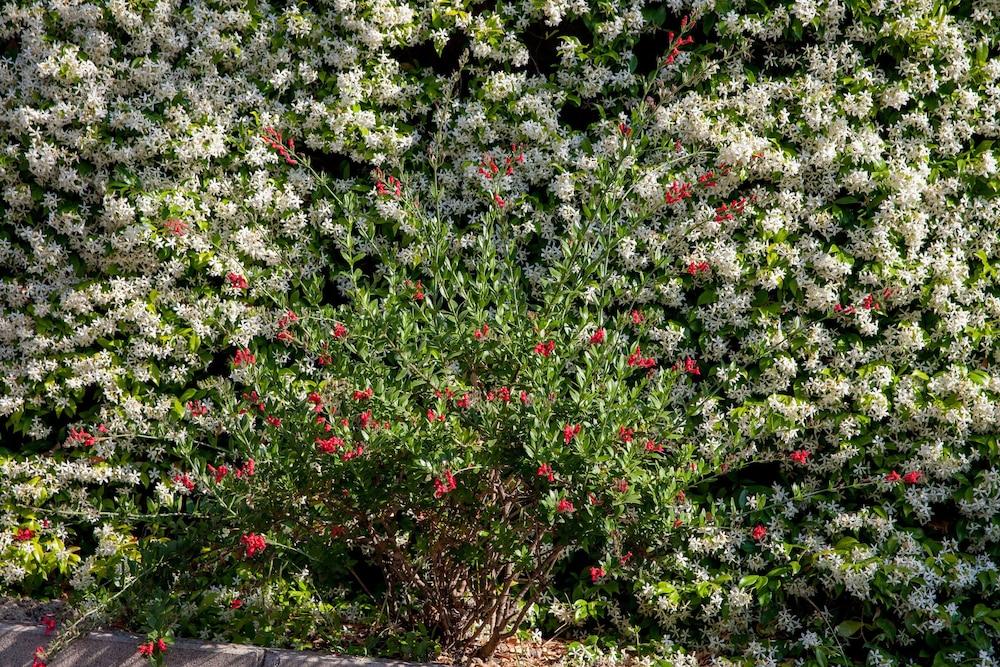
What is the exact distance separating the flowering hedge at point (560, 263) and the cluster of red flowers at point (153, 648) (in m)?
0.37

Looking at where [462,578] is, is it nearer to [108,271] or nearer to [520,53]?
[108,271]

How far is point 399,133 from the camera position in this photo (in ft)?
13.5

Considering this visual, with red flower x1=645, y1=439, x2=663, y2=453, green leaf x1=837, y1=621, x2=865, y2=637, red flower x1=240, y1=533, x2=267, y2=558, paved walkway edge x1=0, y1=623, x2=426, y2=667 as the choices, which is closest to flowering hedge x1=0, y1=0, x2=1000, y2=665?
green leaf x1=837, y1=621, x2=865, y2=637

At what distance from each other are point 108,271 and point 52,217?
12.9 inches

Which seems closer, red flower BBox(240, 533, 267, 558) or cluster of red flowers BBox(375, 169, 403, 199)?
red flower BBox(240, 533, 267, 558)

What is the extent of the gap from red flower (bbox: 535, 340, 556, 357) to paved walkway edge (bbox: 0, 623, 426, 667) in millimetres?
1138

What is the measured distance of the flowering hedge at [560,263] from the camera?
3.63 metres

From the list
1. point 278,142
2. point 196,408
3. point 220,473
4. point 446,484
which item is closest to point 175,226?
point 278,142

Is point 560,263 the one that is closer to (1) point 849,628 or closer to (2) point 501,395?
(2) point 501,395

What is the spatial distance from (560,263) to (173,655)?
1.87 m

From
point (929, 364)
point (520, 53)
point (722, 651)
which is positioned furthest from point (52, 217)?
point (929, 364)

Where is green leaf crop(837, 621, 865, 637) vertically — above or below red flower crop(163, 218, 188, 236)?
below

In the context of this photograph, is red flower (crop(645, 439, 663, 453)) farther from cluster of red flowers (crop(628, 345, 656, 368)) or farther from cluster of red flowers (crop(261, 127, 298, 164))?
cluster of red flowers (crop(261, 127, 298, 164))

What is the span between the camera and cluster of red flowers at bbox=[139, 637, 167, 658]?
295 centimetres
